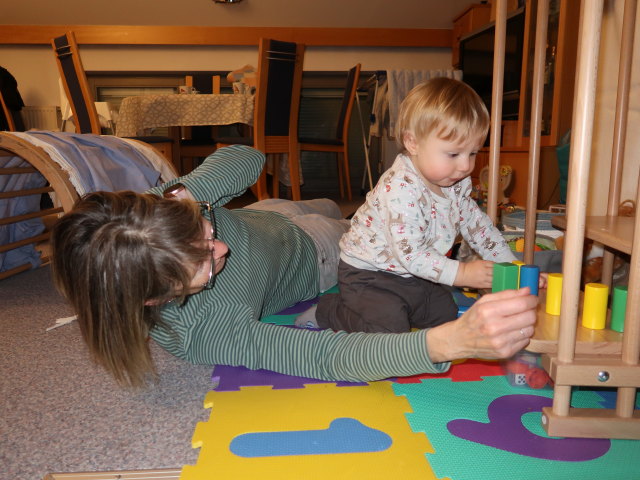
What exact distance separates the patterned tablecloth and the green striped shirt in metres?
1.76

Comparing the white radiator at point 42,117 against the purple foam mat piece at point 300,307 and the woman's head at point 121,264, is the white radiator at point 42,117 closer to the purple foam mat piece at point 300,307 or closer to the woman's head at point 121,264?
the purple foam mat piece at point 300,307

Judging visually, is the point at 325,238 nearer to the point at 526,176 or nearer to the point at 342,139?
the point at 526,176

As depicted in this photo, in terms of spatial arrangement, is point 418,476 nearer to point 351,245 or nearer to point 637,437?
point 637,437

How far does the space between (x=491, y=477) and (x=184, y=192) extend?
75cm

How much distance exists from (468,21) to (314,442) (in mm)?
4595

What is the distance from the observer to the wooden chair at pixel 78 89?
2.78 metres

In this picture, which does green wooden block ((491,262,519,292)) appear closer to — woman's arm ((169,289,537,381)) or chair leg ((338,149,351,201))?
woman's arm ((169,289,537,381))

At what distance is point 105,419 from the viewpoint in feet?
2.79

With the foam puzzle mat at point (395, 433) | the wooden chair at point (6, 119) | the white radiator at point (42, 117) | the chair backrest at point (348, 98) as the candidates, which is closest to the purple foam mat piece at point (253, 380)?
the foam puzzle mat at point (395, 433)

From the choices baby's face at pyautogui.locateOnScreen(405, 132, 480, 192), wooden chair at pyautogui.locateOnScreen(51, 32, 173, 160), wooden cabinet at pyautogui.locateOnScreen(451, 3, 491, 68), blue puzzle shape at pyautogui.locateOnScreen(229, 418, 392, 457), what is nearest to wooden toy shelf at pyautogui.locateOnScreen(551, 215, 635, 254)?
baby's face at pyautogui.locateOnScreen(405, 132, 480, 192)

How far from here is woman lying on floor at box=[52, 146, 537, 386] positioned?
0.71 m

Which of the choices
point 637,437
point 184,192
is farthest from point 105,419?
point 637,437

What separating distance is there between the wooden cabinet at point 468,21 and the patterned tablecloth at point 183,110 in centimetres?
250

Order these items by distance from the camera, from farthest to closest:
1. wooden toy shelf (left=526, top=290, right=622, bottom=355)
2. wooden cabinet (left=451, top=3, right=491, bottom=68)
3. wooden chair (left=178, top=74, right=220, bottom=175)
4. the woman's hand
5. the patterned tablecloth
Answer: wooden cabinet (left=451, top=3, right=491, bottom=68) < wooden chair (left=178, top=74, right=220, bottom=175) < the patterned tablecloth < wooden toy shelf (left=526, top=290, right=622, bottom=355) < the woman's hand
